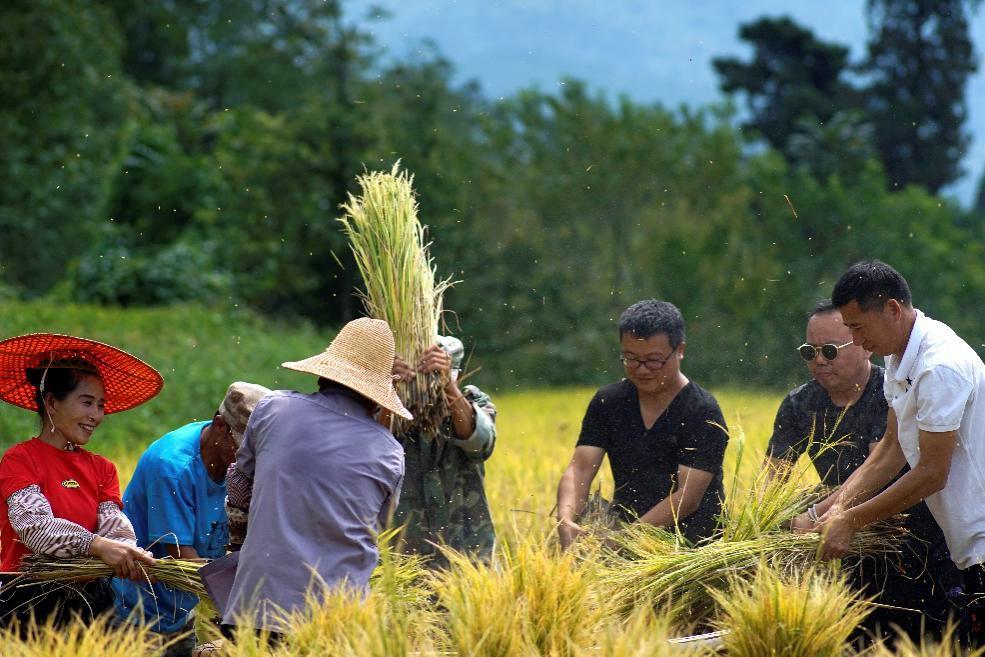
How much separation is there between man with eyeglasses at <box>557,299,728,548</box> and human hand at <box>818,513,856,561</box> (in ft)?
2.01

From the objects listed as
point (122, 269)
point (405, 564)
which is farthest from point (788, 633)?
point (122, 269)

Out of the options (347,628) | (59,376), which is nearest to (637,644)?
(347,628)

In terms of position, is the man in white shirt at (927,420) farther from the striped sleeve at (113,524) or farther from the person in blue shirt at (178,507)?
the striped sleeve at (113,524)

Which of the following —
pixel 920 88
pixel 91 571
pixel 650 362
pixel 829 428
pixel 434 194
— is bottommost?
pixel 91 571

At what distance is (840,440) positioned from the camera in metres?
4.98

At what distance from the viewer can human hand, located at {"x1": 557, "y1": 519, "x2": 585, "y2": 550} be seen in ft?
16.2

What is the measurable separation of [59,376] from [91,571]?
0.71m

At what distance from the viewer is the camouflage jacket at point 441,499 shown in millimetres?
5164

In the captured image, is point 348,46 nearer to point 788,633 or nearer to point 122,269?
point 122,269

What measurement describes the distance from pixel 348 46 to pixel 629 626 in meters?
24.1

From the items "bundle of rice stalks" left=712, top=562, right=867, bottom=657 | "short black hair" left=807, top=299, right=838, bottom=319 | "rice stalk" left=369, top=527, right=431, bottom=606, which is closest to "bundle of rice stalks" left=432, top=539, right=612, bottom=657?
"rice stalk" left=369, top=527, right=431, bottom=606

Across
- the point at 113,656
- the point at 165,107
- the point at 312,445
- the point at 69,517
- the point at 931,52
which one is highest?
the point at 931,52

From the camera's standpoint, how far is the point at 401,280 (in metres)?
5.36

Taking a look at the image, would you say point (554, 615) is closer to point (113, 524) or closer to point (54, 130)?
point (113, 524)
